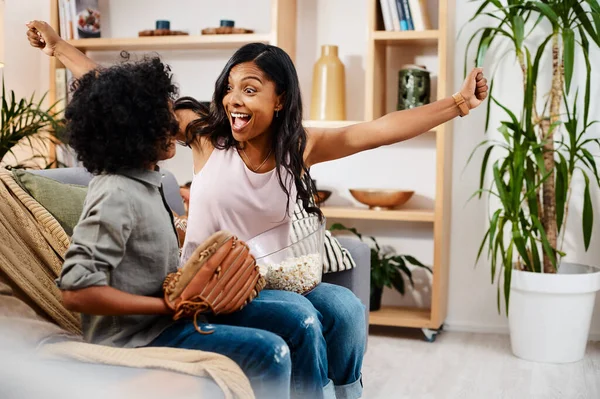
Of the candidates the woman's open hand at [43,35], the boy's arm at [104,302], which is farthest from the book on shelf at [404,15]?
the boy's arm at [104,302]

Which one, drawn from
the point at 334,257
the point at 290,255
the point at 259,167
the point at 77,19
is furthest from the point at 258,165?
the point at 77,19

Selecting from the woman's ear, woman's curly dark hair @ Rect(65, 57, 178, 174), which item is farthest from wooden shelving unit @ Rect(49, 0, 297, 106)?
woman's curly dark hair @ Rect(65, 57, 178, 174)

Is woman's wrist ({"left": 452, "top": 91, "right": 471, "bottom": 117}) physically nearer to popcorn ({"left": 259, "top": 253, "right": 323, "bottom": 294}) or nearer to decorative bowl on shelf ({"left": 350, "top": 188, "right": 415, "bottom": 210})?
popcorn ({"left": 259, "top": 253, "right": 323, "bottom": 294})

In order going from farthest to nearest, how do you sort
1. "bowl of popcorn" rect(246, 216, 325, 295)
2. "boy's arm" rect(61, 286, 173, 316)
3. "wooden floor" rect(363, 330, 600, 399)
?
"wooden floor" rect(363, 330, 600, 399) < "bowl of popcorn" rect(246, 216, 325, 295) < "boy's arm" rect(61, 286, 173, 316)

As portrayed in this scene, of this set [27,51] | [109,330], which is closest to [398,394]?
[109,330]

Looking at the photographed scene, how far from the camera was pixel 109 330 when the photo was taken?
4.94ft

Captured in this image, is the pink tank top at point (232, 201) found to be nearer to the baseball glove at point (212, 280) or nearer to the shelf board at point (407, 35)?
the baseball glove at point (212, 280)

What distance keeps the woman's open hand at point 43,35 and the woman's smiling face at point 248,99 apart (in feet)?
1.58

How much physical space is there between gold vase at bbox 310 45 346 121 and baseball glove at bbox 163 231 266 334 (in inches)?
83.3

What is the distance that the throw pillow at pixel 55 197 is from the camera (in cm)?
191

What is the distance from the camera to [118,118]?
144 cm

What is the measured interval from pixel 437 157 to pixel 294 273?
67.6 inches

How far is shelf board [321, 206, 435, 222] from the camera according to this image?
138 inches

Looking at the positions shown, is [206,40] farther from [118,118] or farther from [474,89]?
[118,118]
